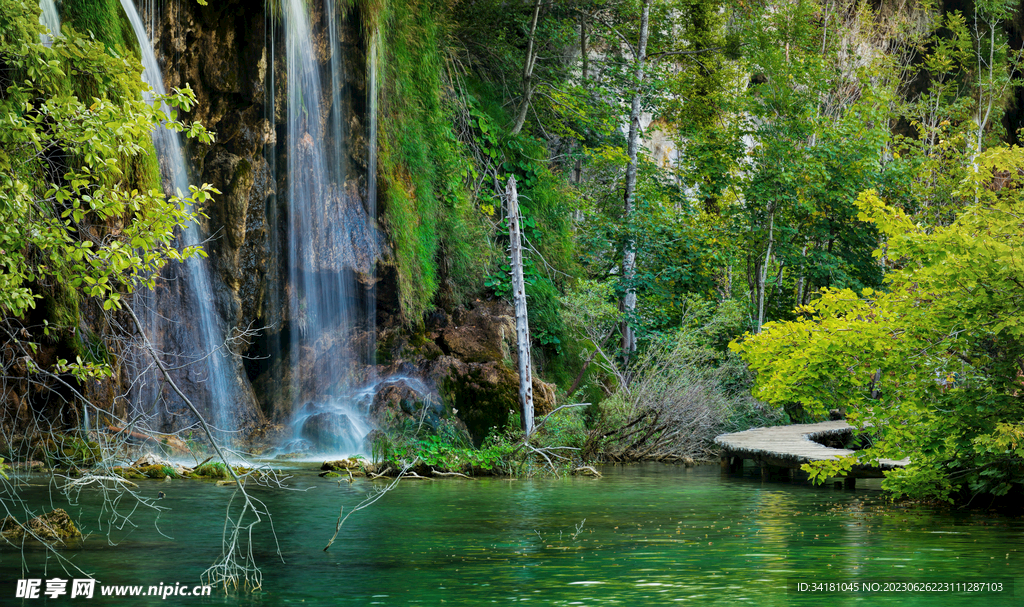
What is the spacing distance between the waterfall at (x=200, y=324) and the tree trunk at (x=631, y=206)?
1026 centimetres

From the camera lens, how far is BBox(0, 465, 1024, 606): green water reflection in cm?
741

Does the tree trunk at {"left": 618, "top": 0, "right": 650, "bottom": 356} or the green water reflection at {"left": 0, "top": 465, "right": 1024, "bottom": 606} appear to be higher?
the tree trunk at {"left": 618, "top": 0, "right": 650, "bottom": 356}

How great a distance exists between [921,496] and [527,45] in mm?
17287

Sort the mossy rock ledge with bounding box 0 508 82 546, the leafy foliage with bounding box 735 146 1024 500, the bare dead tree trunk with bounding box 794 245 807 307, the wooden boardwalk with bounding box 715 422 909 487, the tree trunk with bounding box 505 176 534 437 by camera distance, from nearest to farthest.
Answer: the mossy rock ledge with bounding box 0 508 82 546 → the leafy foliage with bounding box 735 146 1024 500 → the wooden boardwalk with bounding box 715 422 909 487 → the tree trunk with bounding box 505 176 534 437 → the bare dead tree trunk with bounding box 794 245 807 307

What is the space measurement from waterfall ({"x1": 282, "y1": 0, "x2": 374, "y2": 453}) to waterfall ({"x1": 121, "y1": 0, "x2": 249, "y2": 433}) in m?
1.67

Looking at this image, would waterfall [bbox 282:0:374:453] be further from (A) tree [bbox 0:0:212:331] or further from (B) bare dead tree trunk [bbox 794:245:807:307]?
(B) bare dead tree trunk [bbox 794:245:807:307]

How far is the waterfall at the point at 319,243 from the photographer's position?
68.1 feet

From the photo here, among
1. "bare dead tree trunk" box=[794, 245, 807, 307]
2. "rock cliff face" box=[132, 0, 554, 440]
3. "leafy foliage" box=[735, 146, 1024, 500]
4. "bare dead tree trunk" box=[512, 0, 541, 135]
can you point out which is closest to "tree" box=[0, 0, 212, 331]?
"leafy foliage" box=[735, 146, 1024, 500]

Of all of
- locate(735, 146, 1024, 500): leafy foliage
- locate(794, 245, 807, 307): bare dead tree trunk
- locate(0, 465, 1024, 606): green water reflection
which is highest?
locate(794, 245, 807, 307): bare dead tree trunk

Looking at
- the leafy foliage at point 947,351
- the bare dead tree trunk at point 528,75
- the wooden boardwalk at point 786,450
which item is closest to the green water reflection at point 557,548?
the leafy foliage at point 947,351

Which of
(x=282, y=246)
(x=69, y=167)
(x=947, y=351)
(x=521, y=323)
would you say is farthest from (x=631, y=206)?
(x=69, y=167)

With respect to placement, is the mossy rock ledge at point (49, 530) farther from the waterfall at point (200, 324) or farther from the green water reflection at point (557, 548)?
the waterfall at point (200, 324)

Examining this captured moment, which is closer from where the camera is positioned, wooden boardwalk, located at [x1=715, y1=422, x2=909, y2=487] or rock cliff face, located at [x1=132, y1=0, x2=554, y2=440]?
wooden boardwalk, located at [x1=715, y1=422, x2=909, y2=487]

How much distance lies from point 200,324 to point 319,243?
3487 millimetres
